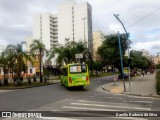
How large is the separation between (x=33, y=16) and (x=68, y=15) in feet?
78.1

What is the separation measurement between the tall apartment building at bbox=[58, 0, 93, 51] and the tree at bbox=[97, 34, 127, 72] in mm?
76019

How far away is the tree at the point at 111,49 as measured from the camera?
4988 cm

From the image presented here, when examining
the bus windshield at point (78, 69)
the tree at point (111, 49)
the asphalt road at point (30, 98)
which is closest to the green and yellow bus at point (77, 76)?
the bus windshield at point (78, 69)

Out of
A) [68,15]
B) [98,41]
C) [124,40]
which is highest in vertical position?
[68,15]

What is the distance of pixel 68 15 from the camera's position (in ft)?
440

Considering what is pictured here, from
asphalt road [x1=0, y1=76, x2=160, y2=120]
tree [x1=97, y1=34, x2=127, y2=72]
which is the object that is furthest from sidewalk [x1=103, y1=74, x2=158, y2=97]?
tree [x1=97, y1=34, x2=127, y2=72]

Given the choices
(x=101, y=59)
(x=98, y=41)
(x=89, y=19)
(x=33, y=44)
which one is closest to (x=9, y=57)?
(x=33, y=44)

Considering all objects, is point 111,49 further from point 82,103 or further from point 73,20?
point 73,20

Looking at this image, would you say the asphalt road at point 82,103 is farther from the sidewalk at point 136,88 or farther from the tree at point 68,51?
the tree at point 68,51

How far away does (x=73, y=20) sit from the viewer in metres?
A: 133

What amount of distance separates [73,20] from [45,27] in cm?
2000

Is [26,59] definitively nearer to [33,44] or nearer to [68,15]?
[33,44]

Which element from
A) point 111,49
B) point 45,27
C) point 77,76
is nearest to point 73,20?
point 45,27

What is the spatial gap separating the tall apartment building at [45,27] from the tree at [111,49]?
9600 centimetres
